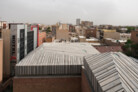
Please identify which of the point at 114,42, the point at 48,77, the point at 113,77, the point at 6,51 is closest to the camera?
the point at 113,77

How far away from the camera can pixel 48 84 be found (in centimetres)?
1847

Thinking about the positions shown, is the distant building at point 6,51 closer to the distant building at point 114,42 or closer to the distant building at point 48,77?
the distant building at point 48,77

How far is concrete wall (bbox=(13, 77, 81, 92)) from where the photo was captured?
719 inches

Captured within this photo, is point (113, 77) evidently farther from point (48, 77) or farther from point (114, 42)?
point (114, 42)

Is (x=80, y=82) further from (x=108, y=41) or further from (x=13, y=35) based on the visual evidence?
(x=108, y=41)

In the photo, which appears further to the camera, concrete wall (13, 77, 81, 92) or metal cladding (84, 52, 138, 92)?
concrete wall (13, 77, 81, 92)

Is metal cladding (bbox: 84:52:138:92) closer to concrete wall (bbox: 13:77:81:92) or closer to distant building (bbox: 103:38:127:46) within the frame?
concrete wall (bbox: 13:77:81:92)

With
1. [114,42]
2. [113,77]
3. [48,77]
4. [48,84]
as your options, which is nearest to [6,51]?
[48,77]

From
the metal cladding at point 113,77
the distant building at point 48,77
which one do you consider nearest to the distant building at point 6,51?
the distant building at point 48,77

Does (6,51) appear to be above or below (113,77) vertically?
below

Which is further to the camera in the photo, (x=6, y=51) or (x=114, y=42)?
(x=114, y=42)

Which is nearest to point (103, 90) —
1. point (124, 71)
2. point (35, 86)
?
point (124, 71)

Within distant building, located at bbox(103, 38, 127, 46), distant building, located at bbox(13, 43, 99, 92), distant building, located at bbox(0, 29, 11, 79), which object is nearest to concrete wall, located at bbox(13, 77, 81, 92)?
distant building, located at bbox(13, 43, 99, 92)

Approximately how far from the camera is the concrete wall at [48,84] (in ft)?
59.9
